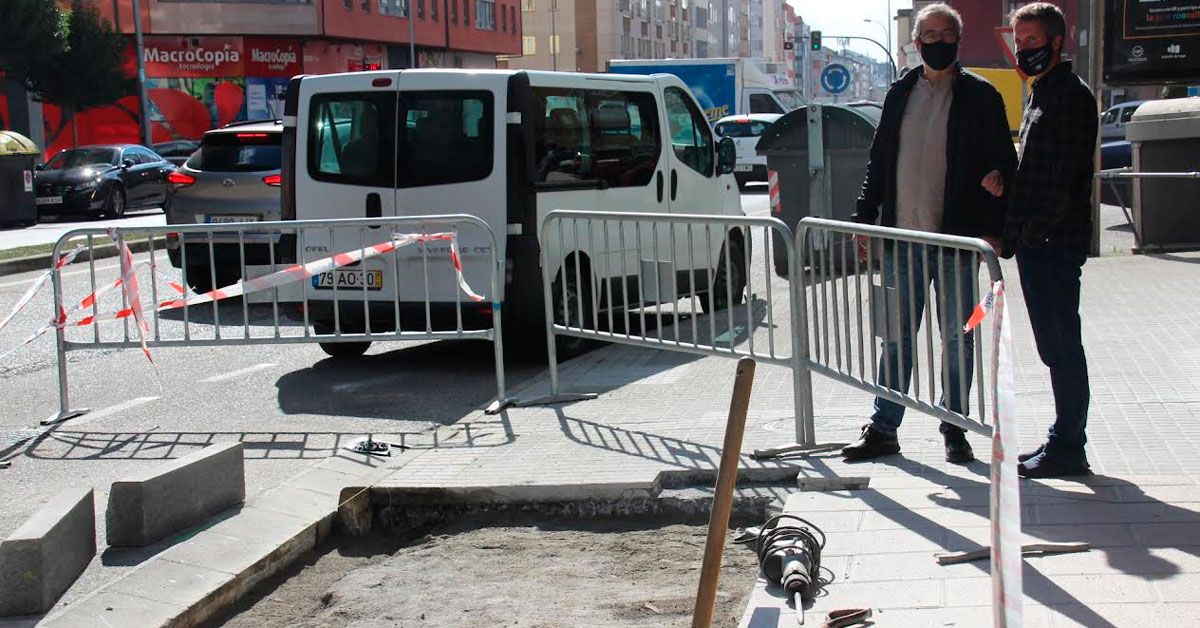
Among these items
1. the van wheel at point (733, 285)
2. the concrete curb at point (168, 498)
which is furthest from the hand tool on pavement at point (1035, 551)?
the concrete curb at point (168, 498)

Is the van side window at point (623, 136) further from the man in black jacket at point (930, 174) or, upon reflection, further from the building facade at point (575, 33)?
the building facade at point (575, 33)

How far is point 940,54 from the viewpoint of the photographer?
230 inches

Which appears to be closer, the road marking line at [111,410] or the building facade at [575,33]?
the road marking line at [111,410]

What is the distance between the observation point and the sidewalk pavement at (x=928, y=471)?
14.0 ft

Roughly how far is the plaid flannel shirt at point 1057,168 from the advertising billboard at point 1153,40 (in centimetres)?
841

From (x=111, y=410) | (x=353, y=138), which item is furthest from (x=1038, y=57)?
(x=111, y=410)

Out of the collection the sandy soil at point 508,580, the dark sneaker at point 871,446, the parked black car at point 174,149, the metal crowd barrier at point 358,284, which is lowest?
the sandy soil at point 508,580

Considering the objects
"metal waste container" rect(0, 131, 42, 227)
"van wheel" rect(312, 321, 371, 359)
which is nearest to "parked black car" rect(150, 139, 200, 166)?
"metal waste container" rect(0, 131, 42, 227)

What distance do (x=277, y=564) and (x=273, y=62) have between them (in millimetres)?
52327

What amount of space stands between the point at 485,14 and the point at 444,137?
65.1m

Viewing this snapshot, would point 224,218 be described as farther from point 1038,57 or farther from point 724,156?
point 1038,57

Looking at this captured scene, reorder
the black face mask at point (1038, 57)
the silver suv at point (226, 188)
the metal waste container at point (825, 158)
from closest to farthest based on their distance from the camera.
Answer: the black face mask at point (1038, 57) < the silver suv at point (226, 188) < the metal waste container at point (825, 158)

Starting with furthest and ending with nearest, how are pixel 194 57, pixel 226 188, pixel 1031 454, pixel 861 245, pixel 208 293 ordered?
1. pixel 194 57
2. pixel 226 188
3. pixel 208 293
4. pixel 861 245
5. pixel 1031 454

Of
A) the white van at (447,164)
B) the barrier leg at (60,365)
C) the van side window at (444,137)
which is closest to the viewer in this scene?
the barrier leg at (60,365)
